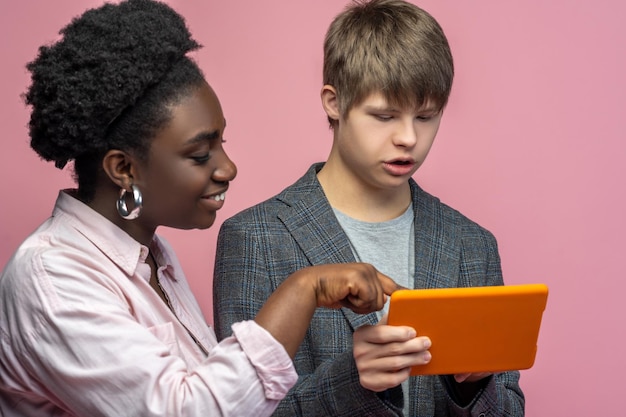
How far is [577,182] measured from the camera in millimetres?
3100

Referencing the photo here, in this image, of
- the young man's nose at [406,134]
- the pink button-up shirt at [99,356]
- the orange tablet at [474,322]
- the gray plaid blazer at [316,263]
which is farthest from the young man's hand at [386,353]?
the young man's nose at [406,134]

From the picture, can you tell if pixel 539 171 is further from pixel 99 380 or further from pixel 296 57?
pixel 99 380

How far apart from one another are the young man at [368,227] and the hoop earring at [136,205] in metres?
0.44

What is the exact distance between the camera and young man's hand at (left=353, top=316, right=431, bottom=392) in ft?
6.00

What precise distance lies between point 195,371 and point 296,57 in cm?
160

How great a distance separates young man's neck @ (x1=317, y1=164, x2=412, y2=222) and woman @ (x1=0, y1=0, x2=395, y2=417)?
483 millimetres

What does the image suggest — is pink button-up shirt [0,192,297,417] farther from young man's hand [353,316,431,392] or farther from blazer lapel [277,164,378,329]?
Answer: blazer lapel [277,164,378,329]

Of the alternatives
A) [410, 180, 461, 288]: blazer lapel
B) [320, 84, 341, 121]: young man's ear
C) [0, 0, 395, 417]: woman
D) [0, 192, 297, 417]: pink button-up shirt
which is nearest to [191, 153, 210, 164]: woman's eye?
[0, 0, 395, 417]: woman

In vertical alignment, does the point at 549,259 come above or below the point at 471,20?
below

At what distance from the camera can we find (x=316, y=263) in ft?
7.18

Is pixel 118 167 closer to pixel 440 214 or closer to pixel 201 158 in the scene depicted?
pixel 201 158

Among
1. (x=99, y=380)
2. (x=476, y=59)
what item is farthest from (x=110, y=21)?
(x=476, y=59)

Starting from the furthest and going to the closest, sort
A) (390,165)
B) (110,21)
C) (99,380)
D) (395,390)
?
(390,165), (395,390), (110,21), (99,380)

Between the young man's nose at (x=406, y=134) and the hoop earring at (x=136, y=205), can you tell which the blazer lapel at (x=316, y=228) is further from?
the hoop earring at (x=136, y=205)
